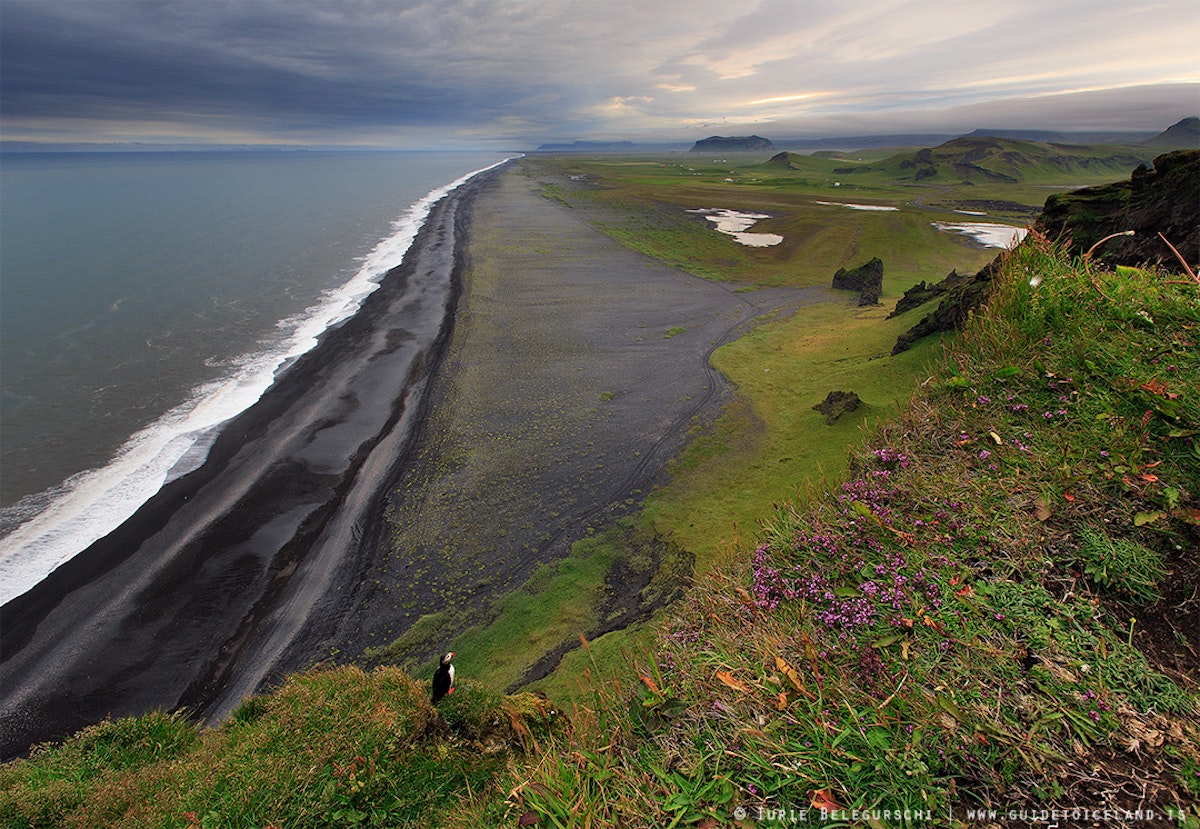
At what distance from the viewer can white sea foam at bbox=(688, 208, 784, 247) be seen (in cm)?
5169

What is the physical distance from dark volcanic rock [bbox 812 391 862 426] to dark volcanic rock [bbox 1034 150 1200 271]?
6.06 meters

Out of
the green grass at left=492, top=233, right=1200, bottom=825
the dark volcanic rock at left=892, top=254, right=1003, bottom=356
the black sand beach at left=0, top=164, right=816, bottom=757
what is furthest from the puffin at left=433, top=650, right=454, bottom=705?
the dark volcanic rock at left=892, top=254, right=1003, bottom=356

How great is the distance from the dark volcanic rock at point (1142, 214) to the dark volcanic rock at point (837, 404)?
6058 millimetres

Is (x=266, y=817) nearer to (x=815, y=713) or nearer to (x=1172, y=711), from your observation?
(x=815, y=713)

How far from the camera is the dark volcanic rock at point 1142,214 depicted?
9781mm

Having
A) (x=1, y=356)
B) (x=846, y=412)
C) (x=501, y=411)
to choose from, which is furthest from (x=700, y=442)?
(x=1, y=356)

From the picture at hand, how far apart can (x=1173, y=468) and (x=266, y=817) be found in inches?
281

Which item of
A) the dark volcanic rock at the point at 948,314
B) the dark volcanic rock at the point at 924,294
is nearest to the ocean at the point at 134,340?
the dark volcanic rock at the point at 948,314

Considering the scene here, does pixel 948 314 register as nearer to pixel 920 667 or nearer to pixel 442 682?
pixel 920 667

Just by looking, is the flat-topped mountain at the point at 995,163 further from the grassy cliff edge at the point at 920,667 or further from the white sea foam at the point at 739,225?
the grassy cliff edge at the point at 920,667

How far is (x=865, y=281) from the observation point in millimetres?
35125

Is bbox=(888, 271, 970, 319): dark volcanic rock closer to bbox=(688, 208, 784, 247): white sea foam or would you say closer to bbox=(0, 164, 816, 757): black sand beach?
bbox=(0, 164, 816, 757): black sand beach

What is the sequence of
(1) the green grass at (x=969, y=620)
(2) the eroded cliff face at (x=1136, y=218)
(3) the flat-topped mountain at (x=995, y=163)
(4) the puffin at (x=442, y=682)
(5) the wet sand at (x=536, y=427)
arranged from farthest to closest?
(3) the flat-topped mountain at (x=995, y=163)
(5) the wet sand at (x=536, y=427)
(2) the eroded cliff face at (x=1136, y=218)
(4) the puffin at (x=442, y=682)
(1) the green grass at (x=969, y=620)

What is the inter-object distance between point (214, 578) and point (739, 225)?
6003cm
